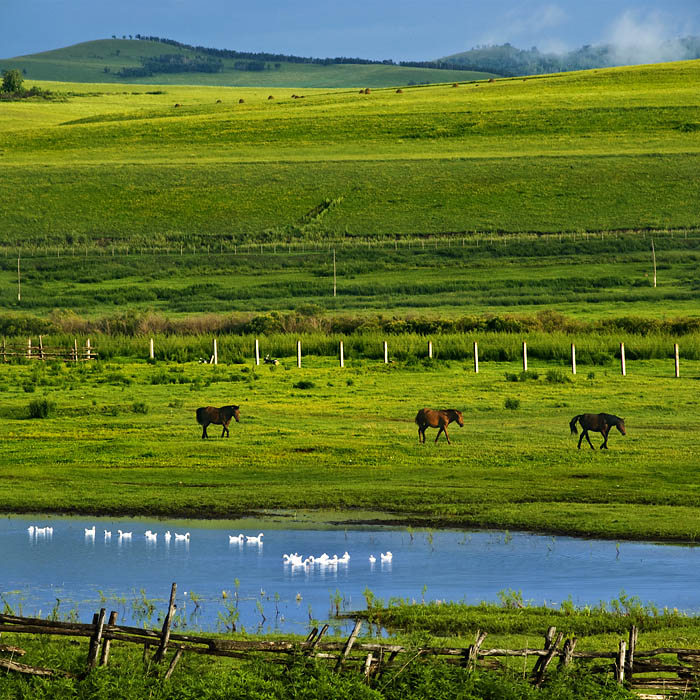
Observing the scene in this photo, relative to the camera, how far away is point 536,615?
49.5 feet

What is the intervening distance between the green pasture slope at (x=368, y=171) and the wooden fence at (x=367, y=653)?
8462 centimetres

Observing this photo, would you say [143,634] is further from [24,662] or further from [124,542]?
[124,542]

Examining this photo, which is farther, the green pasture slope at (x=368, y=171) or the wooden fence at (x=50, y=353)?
the green pasture slope at (x=368, y=171)

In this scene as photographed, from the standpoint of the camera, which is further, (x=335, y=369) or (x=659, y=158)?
(x=659, y=158)

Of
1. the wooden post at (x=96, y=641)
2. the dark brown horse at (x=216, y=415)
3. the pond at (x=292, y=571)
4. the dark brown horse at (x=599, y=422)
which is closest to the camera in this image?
the wooden post at (x=96, y=641)

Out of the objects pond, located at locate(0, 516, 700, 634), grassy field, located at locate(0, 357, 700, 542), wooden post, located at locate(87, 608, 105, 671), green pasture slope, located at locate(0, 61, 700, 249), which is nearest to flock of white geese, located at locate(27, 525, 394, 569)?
pond, located at locate(0, 516, 700, 634)

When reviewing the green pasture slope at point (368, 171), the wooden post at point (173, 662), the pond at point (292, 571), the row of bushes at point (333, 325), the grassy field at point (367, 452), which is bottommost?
the pond at point (292, 571)

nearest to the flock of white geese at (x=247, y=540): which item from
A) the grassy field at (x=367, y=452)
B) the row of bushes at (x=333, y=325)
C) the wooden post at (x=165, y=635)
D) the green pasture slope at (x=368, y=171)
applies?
the grassy field at (x=367, y=452)

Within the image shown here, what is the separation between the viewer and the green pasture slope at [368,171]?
3848 inches

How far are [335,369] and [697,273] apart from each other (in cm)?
4309

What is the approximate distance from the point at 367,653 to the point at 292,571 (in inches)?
280

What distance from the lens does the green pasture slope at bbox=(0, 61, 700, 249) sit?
9775 cm

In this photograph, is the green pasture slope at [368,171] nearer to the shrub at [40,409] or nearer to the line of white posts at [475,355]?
the line of white posts at [475,355]

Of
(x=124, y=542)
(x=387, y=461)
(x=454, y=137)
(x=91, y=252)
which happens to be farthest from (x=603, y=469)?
(x=454, y=137)
